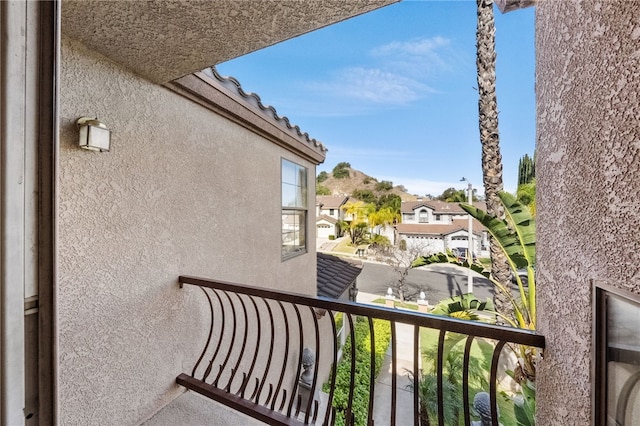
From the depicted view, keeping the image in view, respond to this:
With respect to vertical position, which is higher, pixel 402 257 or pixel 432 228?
pixel 432 228

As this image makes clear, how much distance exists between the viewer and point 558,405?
3.97 feet

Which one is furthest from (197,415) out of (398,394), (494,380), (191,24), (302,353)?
(398,394)

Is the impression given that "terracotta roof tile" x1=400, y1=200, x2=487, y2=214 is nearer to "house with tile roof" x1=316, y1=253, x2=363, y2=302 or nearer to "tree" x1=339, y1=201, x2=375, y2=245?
"tree" x1=339, y1=201, x2=375, y2=245

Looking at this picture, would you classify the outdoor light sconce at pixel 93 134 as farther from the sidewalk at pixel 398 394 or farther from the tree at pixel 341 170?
the tree at pixel 341 170

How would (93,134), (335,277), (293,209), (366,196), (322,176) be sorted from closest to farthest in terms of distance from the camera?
(93,134) → (293,209) → (335,277) → (366,196) → (322,176)

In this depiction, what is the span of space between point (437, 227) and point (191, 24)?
2816 centimetres

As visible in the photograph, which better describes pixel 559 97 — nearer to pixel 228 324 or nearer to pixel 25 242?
pixel 25 242

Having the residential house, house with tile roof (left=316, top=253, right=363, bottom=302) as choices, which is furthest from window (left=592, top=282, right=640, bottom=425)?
the residential house

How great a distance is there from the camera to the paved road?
58.1ft

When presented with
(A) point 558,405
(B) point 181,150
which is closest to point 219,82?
(B) point 181,150

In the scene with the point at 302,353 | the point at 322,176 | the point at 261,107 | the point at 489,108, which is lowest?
the point at 302,353

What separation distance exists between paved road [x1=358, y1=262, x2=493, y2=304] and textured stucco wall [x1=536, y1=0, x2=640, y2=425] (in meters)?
16.1

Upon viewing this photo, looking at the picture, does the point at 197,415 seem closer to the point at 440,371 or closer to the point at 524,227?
the point at 440,371

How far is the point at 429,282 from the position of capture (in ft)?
65.8
